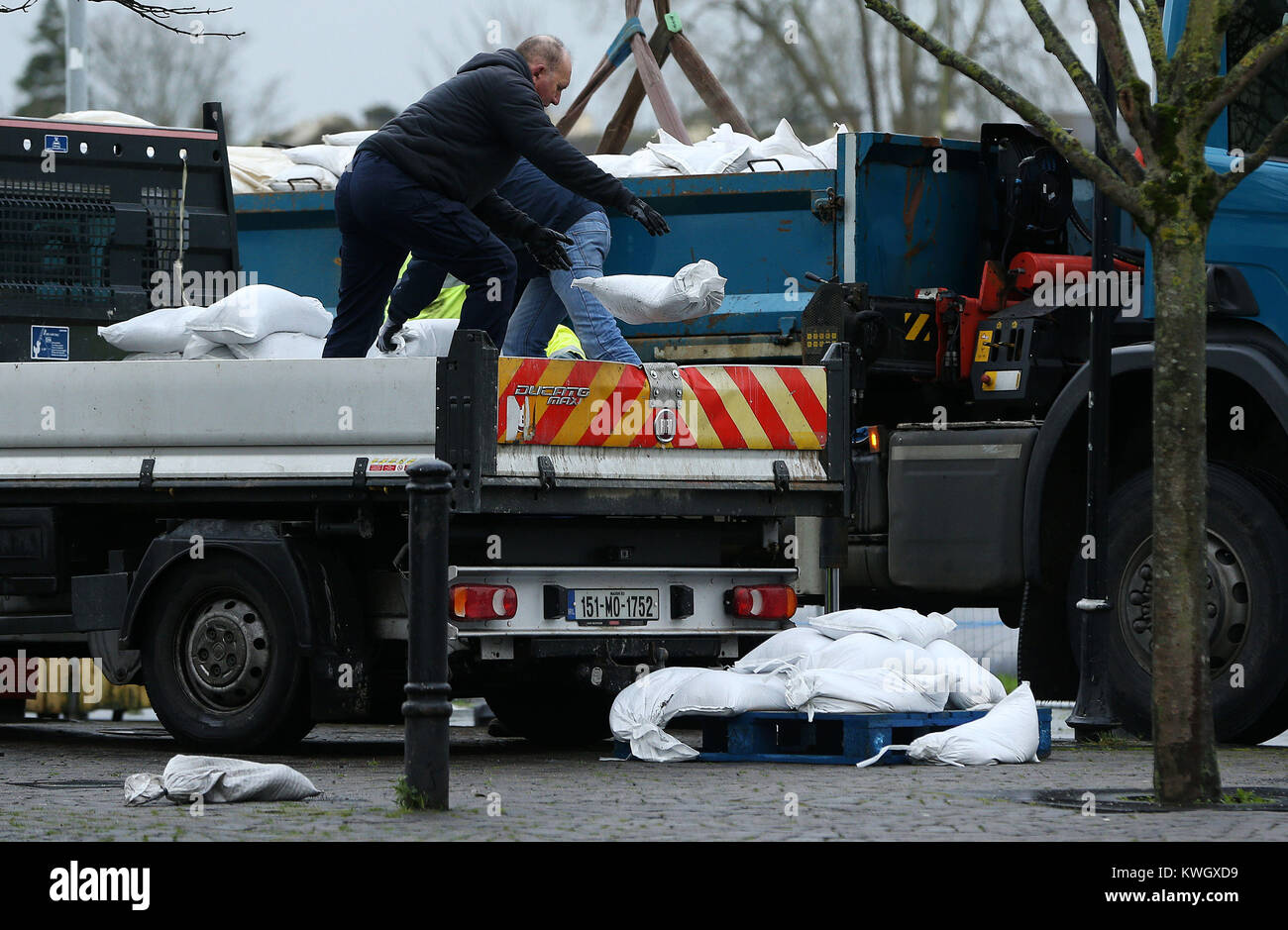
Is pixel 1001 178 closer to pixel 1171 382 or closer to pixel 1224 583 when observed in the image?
pixel 1224 583

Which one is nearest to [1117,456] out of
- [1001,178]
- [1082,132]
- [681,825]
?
[1001,178]

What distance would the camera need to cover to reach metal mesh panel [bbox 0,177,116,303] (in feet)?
32.5

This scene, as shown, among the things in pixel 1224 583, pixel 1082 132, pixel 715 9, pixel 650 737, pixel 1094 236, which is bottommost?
pixel 650 737

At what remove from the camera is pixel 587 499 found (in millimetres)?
8055

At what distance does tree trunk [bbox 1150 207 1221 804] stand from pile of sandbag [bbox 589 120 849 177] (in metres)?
3.97

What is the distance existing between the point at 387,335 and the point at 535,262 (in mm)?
713

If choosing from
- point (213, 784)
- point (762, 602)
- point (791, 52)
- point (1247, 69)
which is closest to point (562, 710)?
point (762, 602)

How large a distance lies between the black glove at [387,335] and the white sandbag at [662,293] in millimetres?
872

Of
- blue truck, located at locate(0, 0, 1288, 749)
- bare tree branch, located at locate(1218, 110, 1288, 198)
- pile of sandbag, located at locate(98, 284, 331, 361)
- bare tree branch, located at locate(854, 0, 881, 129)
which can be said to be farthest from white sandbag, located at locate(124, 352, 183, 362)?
bare tree branch, located at locate(854, 0, 881, 129)

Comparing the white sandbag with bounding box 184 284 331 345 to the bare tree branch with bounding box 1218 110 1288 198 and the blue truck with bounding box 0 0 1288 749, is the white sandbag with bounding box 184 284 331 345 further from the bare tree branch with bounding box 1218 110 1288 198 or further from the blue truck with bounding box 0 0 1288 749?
the bare tree branch with bounding box 1218 110 1288 198

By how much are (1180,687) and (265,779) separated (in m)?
2.71

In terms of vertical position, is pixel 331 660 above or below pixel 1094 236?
below

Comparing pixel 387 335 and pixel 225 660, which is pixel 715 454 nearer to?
pixel 387 335

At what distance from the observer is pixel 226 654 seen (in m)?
8.27
